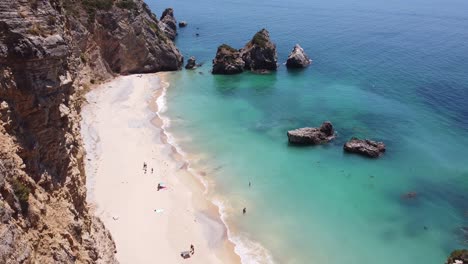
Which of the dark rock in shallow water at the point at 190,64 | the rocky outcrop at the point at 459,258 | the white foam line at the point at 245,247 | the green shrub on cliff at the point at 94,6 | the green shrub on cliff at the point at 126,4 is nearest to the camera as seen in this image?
the rocky outcrop at the point at 459,258

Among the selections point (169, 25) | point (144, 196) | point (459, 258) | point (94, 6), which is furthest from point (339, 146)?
point (169, 25)

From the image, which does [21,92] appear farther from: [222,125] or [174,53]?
[174,53]

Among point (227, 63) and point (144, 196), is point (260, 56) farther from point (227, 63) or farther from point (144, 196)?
point (144, 196)

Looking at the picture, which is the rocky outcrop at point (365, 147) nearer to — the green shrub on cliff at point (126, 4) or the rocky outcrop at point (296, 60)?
the rocky outcrop at point (296, 60)

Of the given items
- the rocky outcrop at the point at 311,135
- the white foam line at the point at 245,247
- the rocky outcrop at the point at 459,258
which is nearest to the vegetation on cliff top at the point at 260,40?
the rocky outcrop at the point at 311,135

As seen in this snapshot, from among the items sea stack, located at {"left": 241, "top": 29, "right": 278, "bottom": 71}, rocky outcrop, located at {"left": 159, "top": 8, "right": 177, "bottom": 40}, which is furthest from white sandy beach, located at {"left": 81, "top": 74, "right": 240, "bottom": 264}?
rocky outcrop, located at {"left": 159, "top": 8, "right": 177, "bottom": 40}

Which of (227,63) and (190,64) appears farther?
(190,64)
